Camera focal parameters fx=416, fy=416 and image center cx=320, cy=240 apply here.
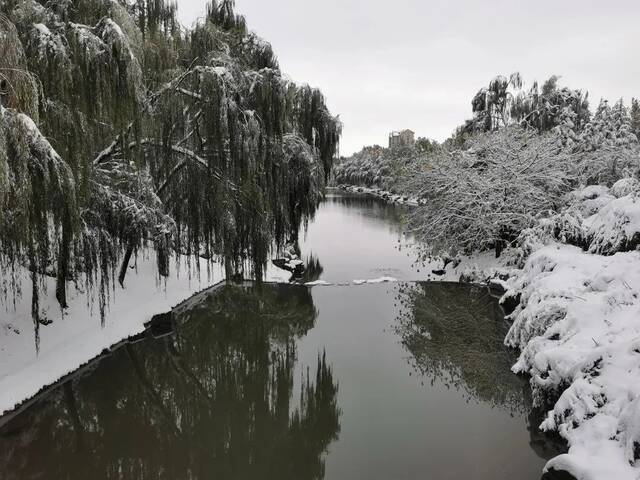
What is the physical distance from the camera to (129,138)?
25.2 feet

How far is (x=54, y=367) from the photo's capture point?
25.0ft

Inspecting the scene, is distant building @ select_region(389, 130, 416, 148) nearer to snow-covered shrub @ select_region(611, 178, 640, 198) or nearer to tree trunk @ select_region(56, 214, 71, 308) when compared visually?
snow-covered shrub @ select_region(611, 178, 640, 198)

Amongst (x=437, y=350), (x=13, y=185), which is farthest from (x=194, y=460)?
(x=437, y=350)

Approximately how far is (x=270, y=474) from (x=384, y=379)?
332cm

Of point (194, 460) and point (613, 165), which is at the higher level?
point (613, 165)

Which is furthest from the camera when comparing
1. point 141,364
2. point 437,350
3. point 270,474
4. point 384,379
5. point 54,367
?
point 437,350

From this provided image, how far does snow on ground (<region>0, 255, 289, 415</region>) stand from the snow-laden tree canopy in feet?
2.42

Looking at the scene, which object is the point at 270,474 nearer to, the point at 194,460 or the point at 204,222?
the point at 194,460

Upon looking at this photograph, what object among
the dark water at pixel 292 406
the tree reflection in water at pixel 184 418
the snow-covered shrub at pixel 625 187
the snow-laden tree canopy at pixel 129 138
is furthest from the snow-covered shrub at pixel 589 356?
the snow-laden tree canopy at pixel 129 138

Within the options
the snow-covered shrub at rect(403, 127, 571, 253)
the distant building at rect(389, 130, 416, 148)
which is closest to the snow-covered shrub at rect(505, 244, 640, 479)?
the snow-covered shrub at rect(403, 127, 571, 253)

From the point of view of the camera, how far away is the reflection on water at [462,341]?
311 inches

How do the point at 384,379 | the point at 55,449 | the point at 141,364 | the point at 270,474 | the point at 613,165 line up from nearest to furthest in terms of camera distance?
the point at 270,474
the point at 55,449
the point at 384,379
the point at 141,364
the point at 613,165

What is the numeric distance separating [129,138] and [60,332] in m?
4.14

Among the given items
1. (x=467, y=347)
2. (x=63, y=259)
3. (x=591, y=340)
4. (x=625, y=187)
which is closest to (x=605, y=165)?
(x=625, y=187)
